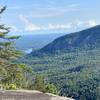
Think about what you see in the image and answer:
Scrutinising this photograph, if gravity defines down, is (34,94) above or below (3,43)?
below

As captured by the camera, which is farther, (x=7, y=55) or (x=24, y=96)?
(x=7, y=55)

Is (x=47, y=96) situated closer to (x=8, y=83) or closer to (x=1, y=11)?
(x=1, y=11)

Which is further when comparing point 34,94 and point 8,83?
point 8,83

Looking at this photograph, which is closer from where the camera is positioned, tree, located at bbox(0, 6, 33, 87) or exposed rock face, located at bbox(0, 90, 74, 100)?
exposed rock face, located at bbox(0, 90, 74, 100)

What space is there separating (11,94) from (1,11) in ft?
95.2

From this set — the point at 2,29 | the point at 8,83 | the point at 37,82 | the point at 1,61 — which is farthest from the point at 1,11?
the point at 37,82

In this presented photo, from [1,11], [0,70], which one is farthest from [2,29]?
[0,70]

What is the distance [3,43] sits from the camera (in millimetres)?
52906

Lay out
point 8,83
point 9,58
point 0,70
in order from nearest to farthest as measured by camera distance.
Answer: point 0,70 → point 9,58 → point 8,83

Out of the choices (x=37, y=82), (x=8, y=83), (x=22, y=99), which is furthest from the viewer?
(x=37, y=82)

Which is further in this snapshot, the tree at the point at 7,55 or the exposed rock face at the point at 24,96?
the tree at the point at 7,55

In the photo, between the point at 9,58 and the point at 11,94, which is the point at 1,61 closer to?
the point at 9,58

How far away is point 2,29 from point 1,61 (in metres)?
4.21

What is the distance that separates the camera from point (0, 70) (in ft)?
157
